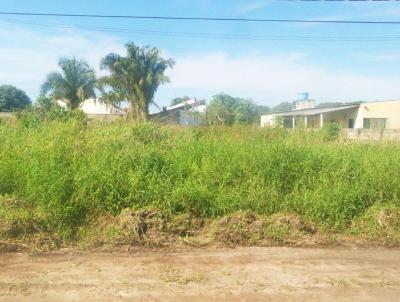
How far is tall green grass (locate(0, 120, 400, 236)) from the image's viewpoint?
5625 millimetres

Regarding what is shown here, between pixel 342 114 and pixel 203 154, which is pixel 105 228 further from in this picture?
pixel 342 114

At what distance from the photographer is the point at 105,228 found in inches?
202

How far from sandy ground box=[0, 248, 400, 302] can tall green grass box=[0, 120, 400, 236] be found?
0.95 m

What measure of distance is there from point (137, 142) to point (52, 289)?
14.2ft

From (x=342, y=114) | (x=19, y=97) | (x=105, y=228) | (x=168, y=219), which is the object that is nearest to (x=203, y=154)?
(x=168, y=219)

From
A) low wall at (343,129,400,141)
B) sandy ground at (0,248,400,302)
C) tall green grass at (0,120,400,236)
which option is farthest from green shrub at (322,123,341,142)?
sandy ground at (0,248,400,302)

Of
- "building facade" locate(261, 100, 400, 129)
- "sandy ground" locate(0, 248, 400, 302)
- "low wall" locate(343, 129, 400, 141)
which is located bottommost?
"sandy ground" locate(0, 248, 400, 302)

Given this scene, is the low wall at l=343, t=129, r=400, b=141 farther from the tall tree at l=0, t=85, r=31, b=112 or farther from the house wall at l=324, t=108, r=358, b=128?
the tall tree at l=0, t=85, r=31, b=112

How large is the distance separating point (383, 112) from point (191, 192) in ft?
90.8

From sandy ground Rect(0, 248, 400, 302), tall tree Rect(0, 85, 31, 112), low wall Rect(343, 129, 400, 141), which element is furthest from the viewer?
tall tree Rect(0, 85, 31, 112)

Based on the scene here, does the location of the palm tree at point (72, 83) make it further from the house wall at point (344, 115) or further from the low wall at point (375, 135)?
the low wall at point (375, 135)

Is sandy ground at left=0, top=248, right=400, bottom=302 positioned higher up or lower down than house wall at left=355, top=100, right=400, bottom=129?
lower down

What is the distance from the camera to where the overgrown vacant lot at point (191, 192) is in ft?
16.7

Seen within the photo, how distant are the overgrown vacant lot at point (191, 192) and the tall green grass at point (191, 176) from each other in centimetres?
2
